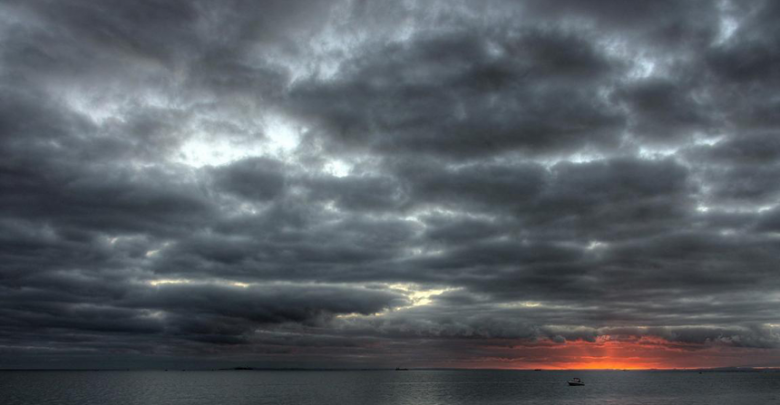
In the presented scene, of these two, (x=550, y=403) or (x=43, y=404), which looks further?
(x=550, y=403)

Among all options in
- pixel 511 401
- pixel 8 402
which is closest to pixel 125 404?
pixel 8 402

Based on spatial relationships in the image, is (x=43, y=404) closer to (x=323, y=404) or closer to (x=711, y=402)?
(x=323, y=404)

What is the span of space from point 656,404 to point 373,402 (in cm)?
9055

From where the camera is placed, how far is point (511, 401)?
18925cm

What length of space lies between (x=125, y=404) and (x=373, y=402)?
3068 inches

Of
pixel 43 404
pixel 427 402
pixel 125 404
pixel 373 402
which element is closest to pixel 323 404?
pixel 373 402

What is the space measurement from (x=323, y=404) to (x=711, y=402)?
424 feet

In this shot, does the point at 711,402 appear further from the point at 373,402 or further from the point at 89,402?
the point at 89,402

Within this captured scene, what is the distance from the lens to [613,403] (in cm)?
17800

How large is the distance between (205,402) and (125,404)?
24460 millimetres

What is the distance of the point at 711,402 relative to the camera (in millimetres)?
186000

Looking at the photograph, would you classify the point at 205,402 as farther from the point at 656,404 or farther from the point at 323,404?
the point at 656,404

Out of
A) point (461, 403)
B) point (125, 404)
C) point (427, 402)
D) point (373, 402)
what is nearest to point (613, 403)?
point (461, 403)

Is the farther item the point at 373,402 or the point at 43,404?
the point at 373,402
